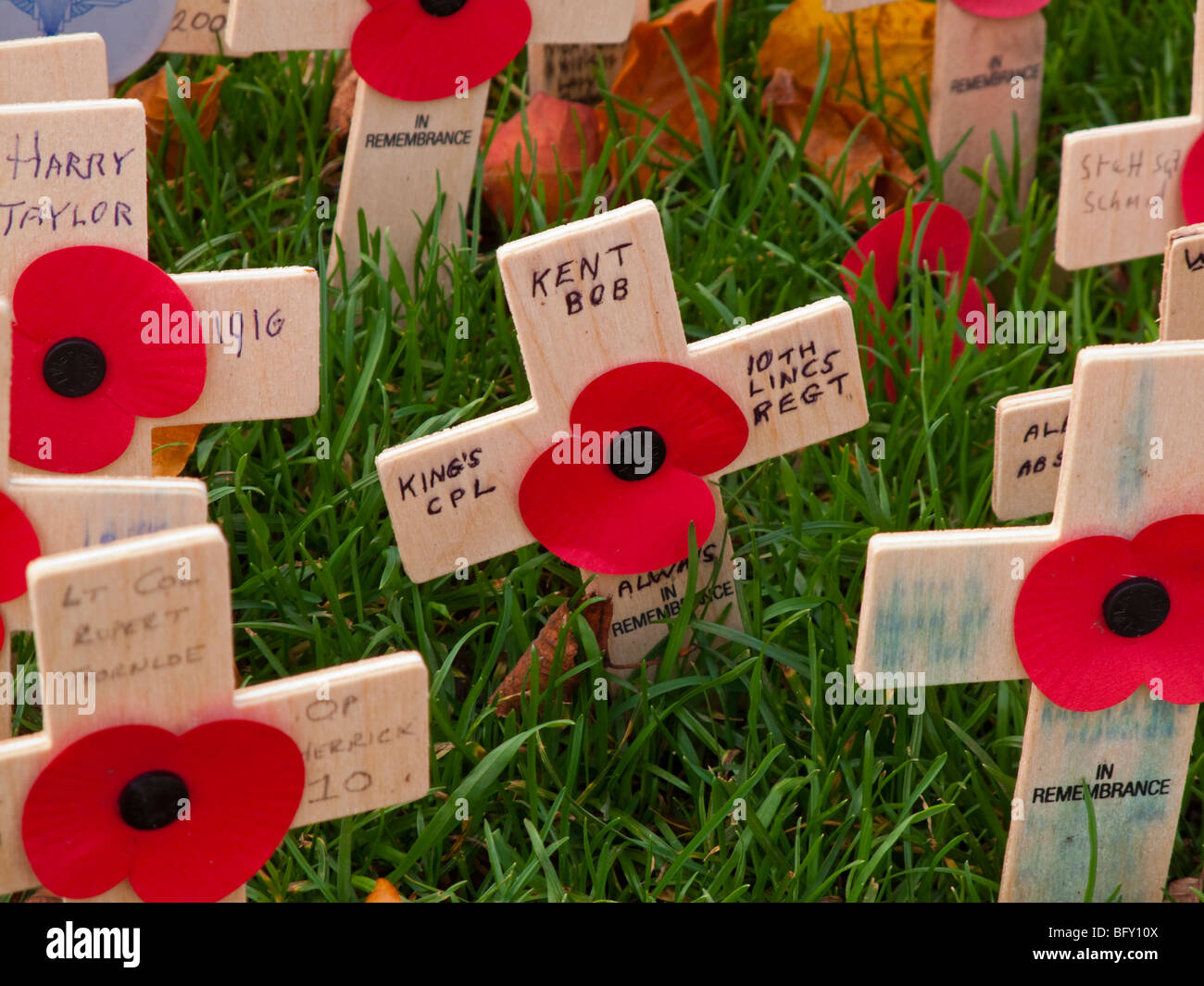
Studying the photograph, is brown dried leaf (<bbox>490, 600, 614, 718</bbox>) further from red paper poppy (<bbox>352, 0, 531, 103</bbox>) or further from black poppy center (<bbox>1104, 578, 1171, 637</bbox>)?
red paper poppy (<bbox>352, 0, 531, 103</bbox>)

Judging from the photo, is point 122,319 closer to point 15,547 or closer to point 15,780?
point 15,547

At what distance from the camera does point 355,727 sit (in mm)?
1268

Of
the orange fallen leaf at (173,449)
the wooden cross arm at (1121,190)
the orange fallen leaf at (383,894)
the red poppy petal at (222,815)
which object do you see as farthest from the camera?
the wooden cross arm at (1121,190)

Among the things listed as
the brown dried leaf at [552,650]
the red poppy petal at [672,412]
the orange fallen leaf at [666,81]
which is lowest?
the brown dried leaf at [552,650]

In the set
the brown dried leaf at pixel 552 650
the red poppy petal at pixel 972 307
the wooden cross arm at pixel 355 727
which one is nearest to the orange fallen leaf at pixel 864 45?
the red poppy petal at pixel 972 307

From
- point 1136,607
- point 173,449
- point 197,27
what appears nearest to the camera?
point 1136,607

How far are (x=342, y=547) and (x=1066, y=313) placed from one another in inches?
46.9

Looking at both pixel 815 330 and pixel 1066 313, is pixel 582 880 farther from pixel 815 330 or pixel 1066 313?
pixel 1066 313

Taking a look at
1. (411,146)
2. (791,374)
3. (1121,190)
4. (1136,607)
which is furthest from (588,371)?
(1121,190)

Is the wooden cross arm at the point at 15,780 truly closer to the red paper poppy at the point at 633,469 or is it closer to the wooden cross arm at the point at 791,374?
the red paper poppy at the point at 633,469

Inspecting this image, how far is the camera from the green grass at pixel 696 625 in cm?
150

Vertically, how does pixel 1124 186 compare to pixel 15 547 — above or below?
above

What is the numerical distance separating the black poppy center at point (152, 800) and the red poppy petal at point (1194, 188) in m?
1.52

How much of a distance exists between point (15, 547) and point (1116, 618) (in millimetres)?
979
